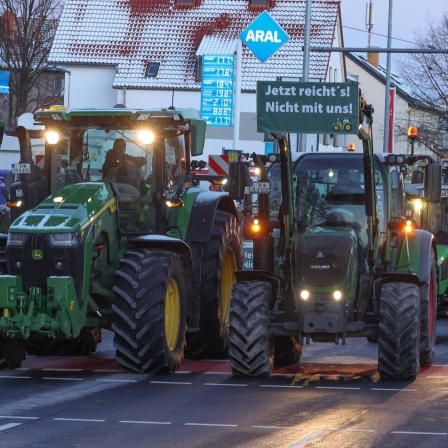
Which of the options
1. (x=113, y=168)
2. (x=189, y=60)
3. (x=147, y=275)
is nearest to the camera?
(x=147, y=275)

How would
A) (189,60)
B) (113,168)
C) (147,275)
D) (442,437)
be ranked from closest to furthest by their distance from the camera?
(442,437), (147,275), (113,168), (189,60)

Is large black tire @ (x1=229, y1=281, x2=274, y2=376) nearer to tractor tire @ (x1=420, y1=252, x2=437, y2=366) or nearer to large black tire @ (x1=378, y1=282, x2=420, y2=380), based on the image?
large black tire @ (x1=378, y1=282, x2=420, y2=380)

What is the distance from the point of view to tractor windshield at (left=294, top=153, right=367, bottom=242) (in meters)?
15.8

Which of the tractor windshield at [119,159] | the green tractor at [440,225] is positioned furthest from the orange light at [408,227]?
the tractor windshield at [119,159]

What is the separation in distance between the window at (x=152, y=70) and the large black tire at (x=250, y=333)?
50.9 m

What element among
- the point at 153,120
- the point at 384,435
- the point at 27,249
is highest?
the point at 153,120

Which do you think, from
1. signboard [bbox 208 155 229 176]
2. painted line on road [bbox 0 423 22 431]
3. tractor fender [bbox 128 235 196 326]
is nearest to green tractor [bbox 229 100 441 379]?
tractor fender [bbox 128 235 196 326]

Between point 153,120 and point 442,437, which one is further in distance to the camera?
point 153,120

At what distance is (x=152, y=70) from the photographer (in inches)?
2579

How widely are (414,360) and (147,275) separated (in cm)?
271

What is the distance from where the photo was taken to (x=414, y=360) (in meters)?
14.8

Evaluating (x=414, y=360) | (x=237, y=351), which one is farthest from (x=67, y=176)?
(x=414, y=360)

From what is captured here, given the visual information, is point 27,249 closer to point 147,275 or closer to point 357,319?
point 147,275

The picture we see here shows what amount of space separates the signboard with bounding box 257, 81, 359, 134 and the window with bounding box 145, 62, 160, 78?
166 feet
